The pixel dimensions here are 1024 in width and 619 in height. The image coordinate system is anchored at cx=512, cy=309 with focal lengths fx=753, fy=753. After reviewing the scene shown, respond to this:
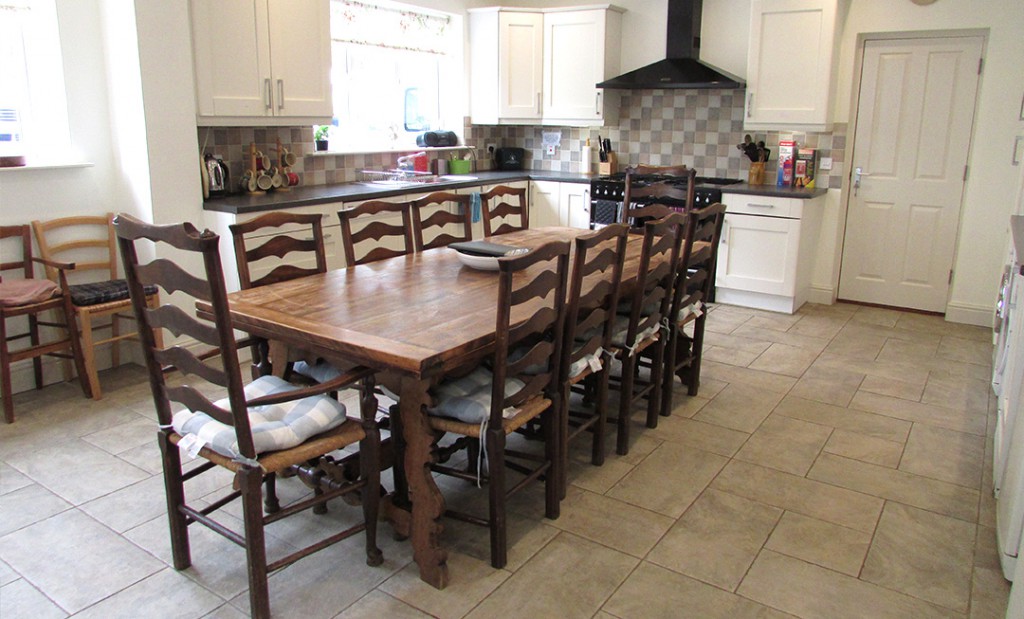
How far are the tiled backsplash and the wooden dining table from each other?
232cm

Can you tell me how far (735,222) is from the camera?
5.26 meters

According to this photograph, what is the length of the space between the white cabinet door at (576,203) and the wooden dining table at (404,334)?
3.16m

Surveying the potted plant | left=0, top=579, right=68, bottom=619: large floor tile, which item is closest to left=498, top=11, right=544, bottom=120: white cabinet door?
the potted plant

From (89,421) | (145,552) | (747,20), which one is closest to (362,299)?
(145,552)

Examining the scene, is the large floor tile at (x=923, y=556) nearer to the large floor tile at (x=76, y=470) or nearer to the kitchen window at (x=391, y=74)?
the large floor tile at (x=76, y=470)

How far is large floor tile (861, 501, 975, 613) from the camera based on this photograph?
88.4 inches

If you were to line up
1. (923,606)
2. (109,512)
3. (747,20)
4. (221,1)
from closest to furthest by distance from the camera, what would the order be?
(923,606) < (109,512) < (221,1) < (747,20)

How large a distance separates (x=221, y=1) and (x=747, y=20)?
3603 mm

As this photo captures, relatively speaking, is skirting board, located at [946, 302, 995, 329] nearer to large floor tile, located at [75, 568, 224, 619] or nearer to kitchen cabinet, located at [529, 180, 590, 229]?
kitchen cabinet, located at [529, 180, 590, 229]

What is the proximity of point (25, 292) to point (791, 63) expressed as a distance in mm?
4692

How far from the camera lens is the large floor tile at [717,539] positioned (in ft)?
7.63

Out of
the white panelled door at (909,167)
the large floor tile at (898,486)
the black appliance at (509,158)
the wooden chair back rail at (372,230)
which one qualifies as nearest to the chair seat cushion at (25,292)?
the wooden chair back rail at (372,230)

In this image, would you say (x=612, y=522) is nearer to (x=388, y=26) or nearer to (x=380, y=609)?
(x=380, y=609)

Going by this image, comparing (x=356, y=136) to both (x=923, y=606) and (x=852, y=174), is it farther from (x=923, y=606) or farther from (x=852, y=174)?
(x=923, y=606)
